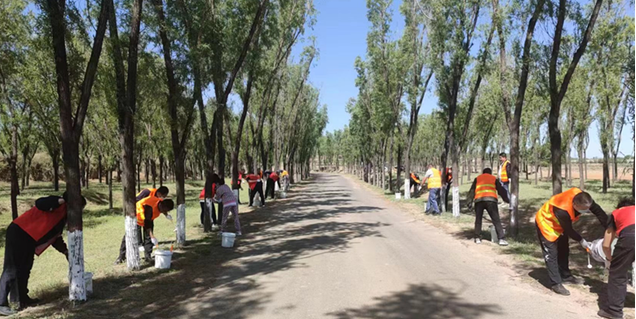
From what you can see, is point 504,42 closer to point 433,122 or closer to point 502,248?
point 502,248

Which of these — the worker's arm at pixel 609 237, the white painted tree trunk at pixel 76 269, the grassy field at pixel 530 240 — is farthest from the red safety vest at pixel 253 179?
the worker's arm at pixel 609 237

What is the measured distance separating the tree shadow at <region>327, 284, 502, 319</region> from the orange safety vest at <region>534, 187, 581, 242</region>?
5.29ft

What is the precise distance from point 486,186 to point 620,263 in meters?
4.70

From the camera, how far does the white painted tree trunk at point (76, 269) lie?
18.6 ft

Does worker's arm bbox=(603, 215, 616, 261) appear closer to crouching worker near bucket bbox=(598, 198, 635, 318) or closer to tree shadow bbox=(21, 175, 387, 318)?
crouching worker near bucket bbox=(598, 198, 635, 318)

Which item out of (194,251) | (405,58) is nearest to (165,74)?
(194,251)

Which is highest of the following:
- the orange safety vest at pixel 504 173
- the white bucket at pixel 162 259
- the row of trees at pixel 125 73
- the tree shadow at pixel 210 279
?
the row of trees at pixel 125 73

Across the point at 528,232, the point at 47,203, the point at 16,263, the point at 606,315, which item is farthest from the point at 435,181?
the point at 16,263

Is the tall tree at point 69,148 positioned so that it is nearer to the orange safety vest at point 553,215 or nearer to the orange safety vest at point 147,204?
the orange safety vest at point 147,204

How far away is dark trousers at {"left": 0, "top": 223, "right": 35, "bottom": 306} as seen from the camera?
545cm

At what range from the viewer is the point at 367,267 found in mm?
7266

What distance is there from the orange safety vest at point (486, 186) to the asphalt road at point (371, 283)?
124cm

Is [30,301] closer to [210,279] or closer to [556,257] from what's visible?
[210,279]

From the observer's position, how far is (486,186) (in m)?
9.52
